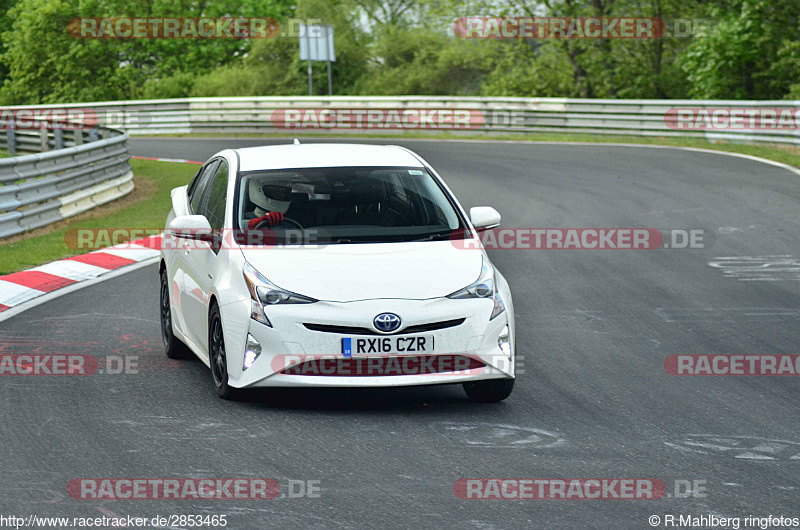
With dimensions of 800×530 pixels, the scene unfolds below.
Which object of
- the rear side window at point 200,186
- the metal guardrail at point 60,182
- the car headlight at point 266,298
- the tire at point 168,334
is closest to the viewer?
the car headlight at point 266,298

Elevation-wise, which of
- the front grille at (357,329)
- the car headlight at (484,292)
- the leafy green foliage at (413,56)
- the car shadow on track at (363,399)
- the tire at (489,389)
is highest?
the leafy green foliage at (413,56)

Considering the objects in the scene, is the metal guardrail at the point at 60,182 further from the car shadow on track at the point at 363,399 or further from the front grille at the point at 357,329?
the front grille at the point at 357,329

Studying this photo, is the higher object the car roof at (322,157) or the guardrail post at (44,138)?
the car roof at (322,157)

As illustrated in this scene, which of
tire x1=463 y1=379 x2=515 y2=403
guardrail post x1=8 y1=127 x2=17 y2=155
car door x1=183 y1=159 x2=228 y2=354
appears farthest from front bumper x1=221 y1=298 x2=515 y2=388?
guardrail post x1=8 y1=127 x2=17 y2=155

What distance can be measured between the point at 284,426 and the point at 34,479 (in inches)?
57.9

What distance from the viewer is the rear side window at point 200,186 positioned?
8.67m

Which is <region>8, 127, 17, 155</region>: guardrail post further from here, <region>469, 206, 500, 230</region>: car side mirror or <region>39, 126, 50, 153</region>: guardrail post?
<region>469, 206, 500, 230</region>: car side mirror

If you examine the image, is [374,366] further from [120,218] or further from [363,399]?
[120,218]

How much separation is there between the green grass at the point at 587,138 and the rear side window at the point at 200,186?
48.6 ft

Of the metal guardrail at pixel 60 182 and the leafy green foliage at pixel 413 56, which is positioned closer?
the metal guardrail at pixel 60 182

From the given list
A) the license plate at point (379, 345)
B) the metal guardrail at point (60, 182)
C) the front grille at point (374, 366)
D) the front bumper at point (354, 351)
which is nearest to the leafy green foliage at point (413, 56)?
the metal guardrail at point (60, 182)

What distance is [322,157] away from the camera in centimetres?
816

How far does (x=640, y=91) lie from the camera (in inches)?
1468

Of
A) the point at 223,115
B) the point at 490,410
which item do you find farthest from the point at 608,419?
the point at 223,115
